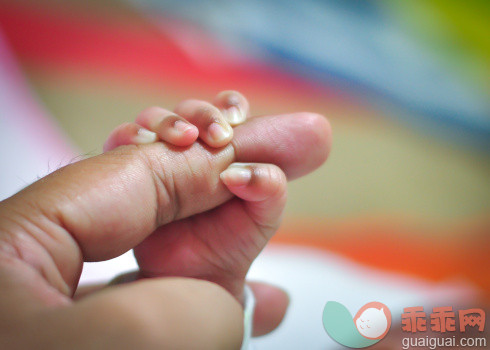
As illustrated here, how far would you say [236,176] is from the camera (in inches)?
24.8

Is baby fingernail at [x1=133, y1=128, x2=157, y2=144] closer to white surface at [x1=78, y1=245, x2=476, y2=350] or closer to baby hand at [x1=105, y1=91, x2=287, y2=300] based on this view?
baby hand at [x1=105, y1=91, x2=287, y2=300]

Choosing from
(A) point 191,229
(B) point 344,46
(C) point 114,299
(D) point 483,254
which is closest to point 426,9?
(B) point 344,46

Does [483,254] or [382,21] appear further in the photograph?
[382,21]

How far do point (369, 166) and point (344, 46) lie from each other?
11.5 inches

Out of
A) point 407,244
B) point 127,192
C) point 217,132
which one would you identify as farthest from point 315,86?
point 127,192

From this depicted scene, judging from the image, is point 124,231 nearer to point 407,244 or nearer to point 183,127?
point 183,127

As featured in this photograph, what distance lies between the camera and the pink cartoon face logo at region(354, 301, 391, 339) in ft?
2.16

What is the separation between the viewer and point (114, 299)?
0.38 meters

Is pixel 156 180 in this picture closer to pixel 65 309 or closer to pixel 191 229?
pixel 191 229

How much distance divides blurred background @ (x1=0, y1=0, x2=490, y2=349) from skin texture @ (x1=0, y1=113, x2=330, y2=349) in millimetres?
272

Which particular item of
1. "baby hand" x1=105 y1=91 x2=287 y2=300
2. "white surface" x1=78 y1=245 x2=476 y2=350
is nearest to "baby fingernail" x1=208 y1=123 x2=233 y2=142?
"baby hand" x1=105 y1=91 x2=287 y2=300

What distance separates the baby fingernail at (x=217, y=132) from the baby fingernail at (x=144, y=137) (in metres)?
0.08
